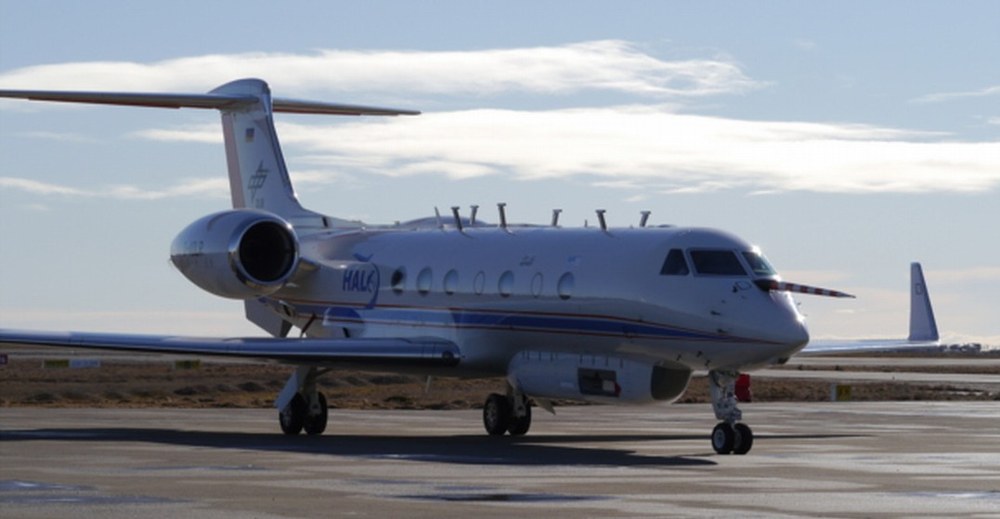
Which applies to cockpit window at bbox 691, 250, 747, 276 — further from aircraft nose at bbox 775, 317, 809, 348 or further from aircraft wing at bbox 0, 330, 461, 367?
aircraft wing at bbox 0, 330, 461, 367

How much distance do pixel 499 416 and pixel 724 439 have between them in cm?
685

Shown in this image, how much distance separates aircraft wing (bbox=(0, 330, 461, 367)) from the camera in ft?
95.3

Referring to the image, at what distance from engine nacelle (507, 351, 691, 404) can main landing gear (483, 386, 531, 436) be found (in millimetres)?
2350

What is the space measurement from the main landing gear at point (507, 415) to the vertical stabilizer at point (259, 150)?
25.4 feet

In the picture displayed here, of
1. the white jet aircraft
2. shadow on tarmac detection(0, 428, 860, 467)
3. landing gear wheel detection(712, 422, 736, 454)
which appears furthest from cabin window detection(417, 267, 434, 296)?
landing gear wheel detection(712, 422, 736, 454)

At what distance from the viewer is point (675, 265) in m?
26.4

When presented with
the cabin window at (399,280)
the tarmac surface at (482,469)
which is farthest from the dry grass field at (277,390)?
the cabin window at (399,280)

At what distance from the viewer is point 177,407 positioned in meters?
Result: 41.0

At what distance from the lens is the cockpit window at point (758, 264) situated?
84.9ft

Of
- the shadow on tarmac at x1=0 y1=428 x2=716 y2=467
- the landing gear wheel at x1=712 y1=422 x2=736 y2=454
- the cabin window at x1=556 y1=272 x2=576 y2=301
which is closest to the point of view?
the shadow on tarmac at x1=0 y1=428 x2=716 y2=467

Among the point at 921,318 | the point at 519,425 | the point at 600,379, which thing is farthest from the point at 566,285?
the point at 921,318

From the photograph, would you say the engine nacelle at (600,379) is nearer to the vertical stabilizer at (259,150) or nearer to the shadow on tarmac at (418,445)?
the shadow on tarmac at (418,445)

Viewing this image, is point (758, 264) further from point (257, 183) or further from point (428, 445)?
point (257, 183)

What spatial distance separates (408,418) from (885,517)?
69.9ft
